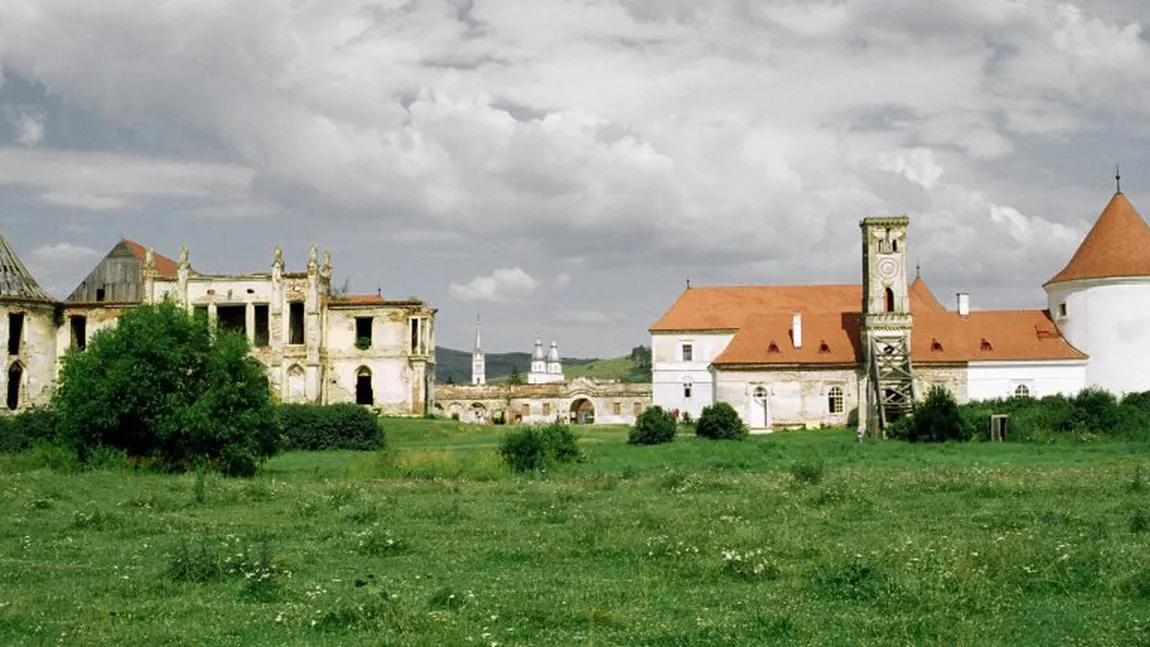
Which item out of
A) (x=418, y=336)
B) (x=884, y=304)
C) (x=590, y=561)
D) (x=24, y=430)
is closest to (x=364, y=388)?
(x=418, y=336)

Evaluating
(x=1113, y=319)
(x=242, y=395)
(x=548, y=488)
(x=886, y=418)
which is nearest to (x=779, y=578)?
(x=548, y=488)

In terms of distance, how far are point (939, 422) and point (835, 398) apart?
1564cm

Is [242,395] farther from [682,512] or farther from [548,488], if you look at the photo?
[682,512]

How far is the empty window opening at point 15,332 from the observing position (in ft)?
225

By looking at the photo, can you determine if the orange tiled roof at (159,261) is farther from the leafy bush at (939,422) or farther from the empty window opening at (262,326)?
the leafy bush at (939,422)

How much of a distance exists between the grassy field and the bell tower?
31806 millimetres

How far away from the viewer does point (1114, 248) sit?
60688 millimetres

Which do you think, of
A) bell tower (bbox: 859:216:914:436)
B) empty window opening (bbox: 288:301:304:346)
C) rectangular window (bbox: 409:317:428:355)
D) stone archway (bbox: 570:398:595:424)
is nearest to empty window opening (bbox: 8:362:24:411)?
empty window opening (bbox: 288:301:304:346)

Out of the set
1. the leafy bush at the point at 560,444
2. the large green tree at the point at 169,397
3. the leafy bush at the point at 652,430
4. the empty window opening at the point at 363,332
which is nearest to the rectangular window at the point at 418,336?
the empty window opening at the point at 363,332

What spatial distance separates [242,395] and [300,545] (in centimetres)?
1799

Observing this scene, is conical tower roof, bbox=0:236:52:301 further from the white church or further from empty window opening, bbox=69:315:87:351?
the white church

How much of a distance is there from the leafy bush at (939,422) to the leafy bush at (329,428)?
23976mm

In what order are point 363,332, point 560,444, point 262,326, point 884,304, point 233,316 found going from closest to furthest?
point 560,444 < point 884,304 < point 363,332 < point 262,326 < point 233,316

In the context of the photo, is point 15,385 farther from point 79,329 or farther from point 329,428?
A: point 329,428
